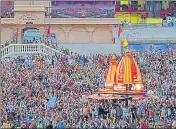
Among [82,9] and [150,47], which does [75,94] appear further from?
[82,9]

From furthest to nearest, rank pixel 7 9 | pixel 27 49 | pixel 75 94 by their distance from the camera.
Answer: pixel 7 9 < pixel 27 49 < pixel 75 94

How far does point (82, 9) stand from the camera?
59.2m

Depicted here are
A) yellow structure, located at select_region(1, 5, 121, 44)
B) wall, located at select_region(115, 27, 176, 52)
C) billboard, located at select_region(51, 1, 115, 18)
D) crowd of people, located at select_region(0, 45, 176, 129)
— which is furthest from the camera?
billboard, located at select_region(51, 1, 115, 18)

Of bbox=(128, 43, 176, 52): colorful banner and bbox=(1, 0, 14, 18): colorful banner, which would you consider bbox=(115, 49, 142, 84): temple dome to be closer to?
bbox=(128, 43, 176, 52): colorful banner

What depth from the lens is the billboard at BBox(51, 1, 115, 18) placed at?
58553 millimetres

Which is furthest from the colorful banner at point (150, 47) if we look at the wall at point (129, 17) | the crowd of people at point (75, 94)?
the wall at point (129, 17)

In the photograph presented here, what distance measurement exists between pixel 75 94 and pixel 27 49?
12.7 meters

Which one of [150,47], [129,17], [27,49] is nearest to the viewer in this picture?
[27,49]

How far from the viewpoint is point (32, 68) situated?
149 ft

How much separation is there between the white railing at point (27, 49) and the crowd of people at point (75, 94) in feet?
3.49

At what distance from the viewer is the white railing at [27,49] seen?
50.8 m

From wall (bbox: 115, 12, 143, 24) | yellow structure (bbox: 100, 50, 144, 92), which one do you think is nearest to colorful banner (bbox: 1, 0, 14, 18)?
wall (bbox: 115, 12, 143, 24)

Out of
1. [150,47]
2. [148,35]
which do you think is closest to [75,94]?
[150,47]

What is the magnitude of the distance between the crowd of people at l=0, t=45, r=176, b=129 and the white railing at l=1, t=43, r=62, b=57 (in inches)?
41.9
